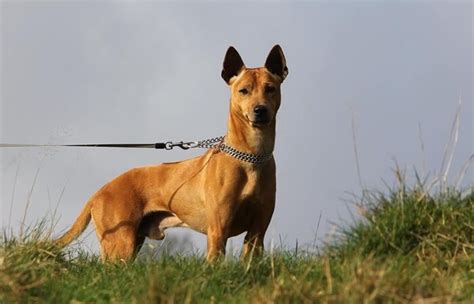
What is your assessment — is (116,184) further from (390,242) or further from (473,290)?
(473,290)

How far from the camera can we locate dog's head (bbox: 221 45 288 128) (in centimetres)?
745

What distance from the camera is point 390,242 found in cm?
572

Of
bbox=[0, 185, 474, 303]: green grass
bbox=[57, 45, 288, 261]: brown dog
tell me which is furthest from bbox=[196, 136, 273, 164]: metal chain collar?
bbox=[0, 185, 474, 303]: green grass

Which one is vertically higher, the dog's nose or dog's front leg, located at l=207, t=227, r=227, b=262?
the dog's nose

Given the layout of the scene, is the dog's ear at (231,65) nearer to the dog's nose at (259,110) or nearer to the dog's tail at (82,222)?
the dog's nose at (259,110)

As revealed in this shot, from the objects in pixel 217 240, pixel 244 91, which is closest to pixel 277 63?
pixel 244 91

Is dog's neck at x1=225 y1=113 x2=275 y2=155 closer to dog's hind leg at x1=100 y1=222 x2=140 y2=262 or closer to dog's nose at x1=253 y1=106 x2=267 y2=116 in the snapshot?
dog's nose at x1=253 y1=106 x2=267 y2=116

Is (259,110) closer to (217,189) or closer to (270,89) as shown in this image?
(270,89)

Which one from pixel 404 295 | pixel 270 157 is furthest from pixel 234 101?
pixel 404 295

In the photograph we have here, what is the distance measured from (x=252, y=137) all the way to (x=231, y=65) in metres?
0.85

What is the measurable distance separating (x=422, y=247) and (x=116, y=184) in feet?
13.3

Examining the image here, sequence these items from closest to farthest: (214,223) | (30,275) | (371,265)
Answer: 1. (371,265)
2. (30,275)
3. (214,223)

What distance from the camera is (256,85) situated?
7.64 metres

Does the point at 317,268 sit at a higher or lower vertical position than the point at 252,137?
lower
